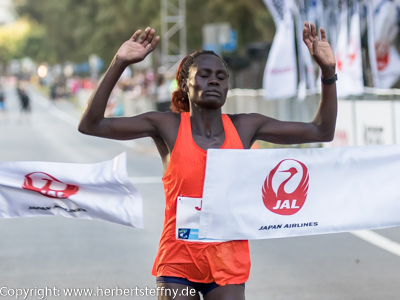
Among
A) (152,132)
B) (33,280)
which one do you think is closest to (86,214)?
(152,132)

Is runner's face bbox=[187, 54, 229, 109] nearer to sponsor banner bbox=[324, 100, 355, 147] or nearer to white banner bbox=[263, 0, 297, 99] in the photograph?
sponsor banner bbox=[324, 100, 355, 147]

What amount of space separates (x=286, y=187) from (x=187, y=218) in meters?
0.70

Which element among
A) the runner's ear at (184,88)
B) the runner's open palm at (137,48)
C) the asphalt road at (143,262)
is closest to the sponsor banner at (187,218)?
the runner's ear at (184,88)

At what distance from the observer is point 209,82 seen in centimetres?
375

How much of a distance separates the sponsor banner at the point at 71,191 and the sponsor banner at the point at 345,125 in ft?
33.0

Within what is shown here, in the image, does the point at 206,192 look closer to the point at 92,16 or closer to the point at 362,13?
the point at 362,13

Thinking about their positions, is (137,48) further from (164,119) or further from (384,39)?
(384,39)

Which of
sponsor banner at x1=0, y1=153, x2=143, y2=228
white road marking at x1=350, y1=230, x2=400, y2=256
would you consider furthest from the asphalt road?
sponsor banner at x1=0, y1=153, x2=143, y2=228

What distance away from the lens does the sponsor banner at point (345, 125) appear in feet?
46.5

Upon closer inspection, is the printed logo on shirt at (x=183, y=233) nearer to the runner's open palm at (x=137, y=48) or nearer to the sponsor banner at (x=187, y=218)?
the sponsor banner at (x=187, y=218)

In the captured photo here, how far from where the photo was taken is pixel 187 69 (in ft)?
13.0

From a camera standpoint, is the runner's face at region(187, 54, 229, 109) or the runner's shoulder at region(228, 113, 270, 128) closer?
the runner's face at region(187, 54, 229, 109)

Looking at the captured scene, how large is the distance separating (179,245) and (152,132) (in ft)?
1.87

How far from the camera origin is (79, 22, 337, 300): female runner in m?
3.71
